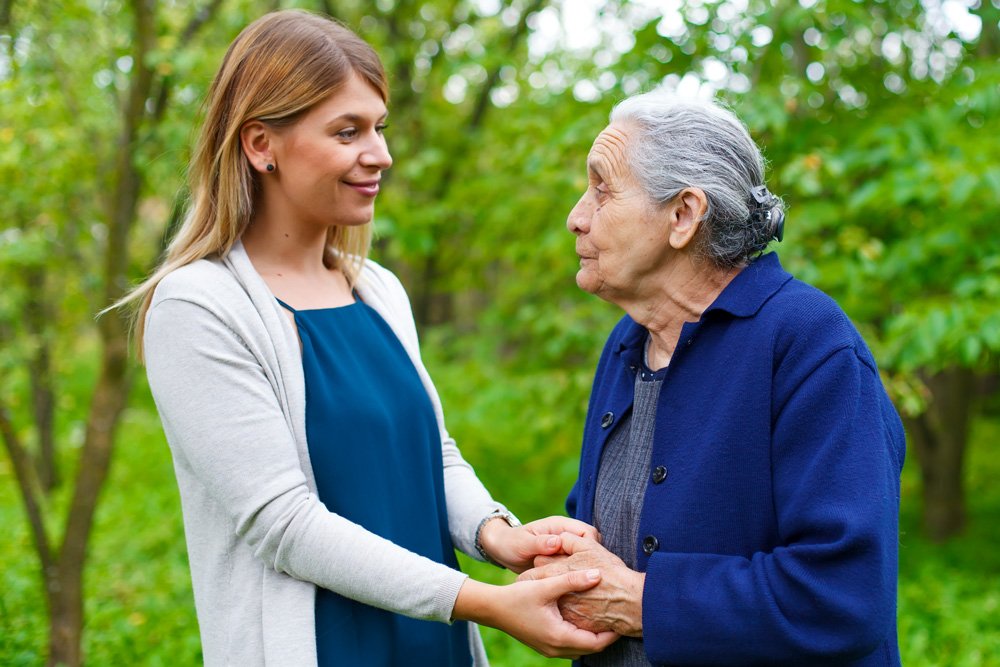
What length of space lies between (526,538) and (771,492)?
2.07 feet

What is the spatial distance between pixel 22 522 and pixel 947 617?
6.40 metres

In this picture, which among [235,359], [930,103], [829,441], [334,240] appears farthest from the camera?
[930,103]

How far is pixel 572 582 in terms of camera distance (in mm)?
1854

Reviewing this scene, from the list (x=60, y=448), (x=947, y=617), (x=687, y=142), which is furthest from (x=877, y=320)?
(x=60, y=448)

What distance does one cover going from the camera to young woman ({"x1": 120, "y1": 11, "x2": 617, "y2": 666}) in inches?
71.0

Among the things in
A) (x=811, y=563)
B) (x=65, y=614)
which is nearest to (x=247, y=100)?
(x=811, y=563)

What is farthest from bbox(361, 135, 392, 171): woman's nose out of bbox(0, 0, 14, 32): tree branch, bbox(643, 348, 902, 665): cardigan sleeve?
bbox(0, 0, 14, 32): tree branch

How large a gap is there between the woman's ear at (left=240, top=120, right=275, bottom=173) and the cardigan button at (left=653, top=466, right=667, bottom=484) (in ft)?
3.56

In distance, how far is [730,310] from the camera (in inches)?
71.9

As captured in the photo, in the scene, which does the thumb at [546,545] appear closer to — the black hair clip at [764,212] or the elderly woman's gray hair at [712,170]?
the elderly woman's gray hair at [712,170]

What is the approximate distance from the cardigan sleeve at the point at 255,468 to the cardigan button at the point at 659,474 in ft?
1.53

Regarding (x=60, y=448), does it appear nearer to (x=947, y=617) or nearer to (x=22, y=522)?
(x=22, y=522)

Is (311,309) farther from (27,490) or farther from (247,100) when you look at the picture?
Result: (27,490)

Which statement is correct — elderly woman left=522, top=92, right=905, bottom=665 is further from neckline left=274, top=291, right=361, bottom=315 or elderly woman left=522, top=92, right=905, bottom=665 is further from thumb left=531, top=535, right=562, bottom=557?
neckline left=274, top=291, right=361, bottom=315
